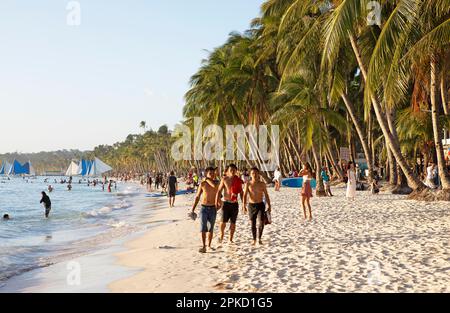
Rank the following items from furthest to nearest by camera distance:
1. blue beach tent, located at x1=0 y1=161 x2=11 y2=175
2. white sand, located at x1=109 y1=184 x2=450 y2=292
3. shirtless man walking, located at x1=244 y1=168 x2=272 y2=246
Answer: blue beach tent, located at x1=0 y1=161 x2=11 y2=175, shirtless man walking, located at x1=244 y1=168 x2=272 y2=246, white sand, located at x1=109 y1=184 x2=450 y2=292

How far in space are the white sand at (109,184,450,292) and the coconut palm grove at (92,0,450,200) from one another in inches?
140

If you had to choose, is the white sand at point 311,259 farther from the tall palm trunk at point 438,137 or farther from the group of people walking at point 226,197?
the tall palm trunk at point 438,137

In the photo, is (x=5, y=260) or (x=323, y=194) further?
(x=323, y=194)

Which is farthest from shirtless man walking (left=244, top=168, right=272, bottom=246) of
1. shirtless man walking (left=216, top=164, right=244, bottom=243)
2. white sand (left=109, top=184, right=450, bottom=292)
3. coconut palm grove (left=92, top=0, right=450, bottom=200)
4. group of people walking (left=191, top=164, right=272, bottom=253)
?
coconut palm grove (left=92, top=0, right=450, bottom=200)

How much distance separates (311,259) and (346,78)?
1724cm

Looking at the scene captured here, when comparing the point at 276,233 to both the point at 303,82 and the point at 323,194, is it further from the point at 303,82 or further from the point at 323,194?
the point at 303,82

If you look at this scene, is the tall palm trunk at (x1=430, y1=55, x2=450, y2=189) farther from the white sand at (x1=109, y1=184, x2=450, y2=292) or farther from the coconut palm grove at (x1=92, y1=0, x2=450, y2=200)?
the white sand at (x1=109, y1=184, x2=450, y2=292)

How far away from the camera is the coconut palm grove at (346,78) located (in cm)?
1165

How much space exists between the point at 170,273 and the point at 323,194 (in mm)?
15815

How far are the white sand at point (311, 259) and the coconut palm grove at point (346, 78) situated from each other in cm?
356

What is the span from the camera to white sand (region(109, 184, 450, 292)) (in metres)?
6.46
